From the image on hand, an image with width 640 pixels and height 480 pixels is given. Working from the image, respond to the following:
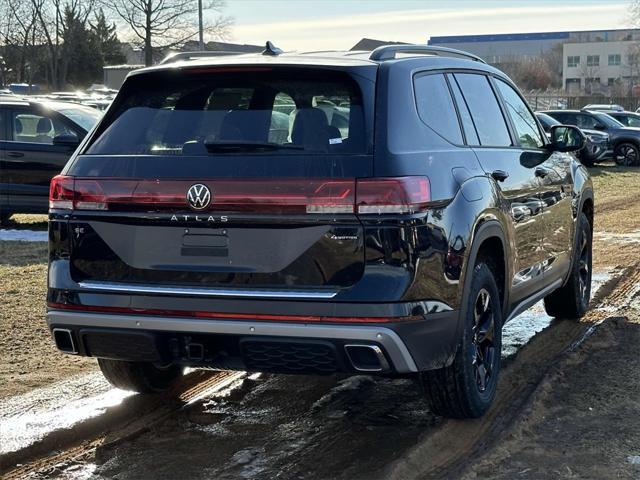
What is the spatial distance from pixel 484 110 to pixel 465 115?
0.43m

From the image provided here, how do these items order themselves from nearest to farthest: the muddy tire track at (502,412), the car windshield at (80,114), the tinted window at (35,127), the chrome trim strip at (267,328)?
the chrome trim strip at (267,328), the muddy tire track at (502,412), the tinted window at (35,127), the car windshield at (80,114)

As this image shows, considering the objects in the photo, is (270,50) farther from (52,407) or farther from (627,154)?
(627,154)

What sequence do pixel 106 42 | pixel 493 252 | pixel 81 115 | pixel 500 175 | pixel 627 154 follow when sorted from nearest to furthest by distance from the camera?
pixel 493 252, pixel 500 175, pixel 81 115, pixel 627 154, pixel 106 42

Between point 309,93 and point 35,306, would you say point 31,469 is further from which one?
point 35,306

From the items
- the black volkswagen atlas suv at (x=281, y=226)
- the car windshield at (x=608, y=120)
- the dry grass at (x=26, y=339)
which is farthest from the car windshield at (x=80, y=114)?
→ the car windshield at (x=608, y=120)

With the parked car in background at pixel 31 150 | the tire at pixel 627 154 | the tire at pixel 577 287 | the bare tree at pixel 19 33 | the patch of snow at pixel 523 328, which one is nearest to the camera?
the patch of snow at pixel 523 328

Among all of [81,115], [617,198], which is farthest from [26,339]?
[617,198]

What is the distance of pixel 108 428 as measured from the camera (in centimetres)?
522

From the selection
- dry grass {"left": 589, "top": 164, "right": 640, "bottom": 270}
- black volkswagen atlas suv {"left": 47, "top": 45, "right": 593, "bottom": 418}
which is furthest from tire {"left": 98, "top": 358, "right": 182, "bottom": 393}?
dry grass {"left": 589, "top": 164, "right": 640, "bottom": 270}

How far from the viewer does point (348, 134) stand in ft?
14.3

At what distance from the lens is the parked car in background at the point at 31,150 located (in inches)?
515

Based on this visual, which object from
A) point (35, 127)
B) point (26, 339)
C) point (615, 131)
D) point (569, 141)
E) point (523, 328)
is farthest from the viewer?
point (615, 131)

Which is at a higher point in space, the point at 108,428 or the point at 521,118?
the point at 521,118

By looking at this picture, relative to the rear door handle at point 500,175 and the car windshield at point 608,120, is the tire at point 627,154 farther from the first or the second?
the rear door handle at point 500,175
